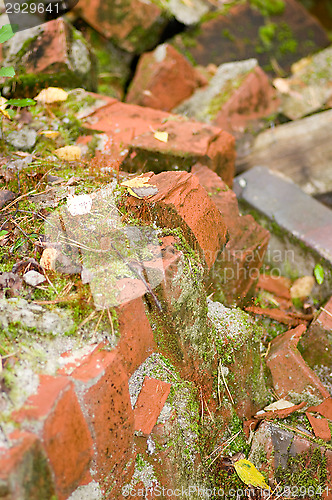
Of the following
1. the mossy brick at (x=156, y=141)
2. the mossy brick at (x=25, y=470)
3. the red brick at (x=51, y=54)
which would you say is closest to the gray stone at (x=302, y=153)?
the mossy brick at (x=156, y=141)

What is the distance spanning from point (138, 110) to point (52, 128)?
63 centimetres

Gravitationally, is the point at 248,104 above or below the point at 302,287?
above

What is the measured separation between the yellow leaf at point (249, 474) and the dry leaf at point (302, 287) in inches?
52.8

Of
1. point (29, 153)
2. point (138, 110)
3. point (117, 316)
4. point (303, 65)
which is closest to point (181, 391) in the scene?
point (117, 316)

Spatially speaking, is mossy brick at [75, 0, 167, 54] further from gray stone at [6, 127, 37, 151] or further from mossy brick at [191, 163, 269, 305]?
mossy brick at [191, 163, 269, 305]

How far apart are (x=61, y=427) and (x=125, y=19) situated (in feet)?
12.1

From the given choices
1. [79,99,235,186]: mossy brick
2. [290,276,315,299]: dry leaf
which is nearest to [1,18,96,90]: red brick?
[79,99,235,186]: mossy brick

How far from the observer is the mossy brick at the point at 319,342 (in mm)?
2477

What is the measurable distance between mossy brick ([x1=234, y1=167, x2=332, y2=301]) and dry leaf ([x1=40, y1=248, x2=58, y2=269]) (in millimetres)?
1898

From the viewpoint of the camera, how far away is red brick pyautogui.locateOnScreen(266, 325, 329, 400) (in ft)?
7.55

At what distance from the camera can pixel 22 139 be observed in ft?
8.20

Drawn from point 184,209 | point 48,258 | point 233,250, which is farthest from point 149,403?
point 233,250

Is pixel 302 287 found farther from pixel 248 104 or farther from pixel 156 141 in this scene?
pixel 248 104

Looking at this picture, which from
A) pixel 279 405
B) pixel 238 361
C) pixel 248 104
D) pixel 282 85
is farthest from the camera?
pixel 282 85
